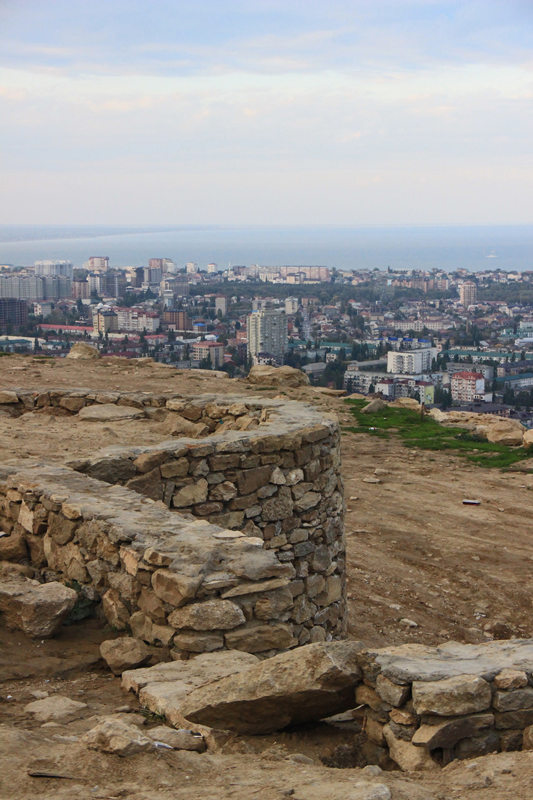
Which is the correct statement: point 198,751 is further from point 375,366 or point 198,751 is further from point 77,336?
point 77,336

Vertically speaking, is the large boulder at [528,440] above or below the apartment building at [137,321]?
above

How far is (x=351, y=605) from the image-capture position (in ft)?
26.3

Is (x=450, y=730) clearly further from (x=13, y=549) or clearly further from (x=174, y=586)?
(x=13, y=549)

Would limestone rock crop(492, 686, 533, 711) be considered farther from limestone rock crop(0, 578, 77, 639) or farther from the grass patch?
the grass patch

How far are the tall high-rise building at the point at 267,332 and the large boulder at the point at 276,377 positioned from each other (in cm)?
5227

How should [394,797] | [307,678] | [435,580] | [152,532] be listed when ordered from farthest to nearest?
[435,580] → [152,532] → [307,678] → [394,797]

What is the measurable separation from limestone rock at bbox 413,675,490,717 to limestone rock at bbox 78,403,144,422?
19.3 ft

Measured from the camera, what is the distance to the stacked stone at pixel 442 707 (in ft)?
9.84

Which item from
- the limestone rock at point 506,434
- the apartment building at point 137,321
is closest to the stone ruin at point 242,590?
the limestone rock at point 506,434

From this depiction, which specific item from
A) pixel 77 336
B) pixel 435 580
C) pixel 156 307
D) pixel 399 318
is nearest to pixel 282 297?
pixel 399 318

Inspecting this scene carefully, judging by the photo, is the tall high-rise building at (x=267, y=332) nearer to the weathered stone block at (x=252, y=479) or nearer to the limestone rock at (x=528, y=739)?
the weathered stone block at (x=252, y=479)

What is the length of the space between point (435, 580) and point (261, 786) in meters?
6.77

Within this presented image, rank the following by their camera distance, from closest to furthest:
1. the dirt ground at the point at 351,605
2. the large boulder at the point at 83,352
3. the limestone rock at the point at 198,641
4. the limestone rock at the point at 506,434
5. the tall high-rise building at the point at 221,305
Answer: the dirt ground at the point at 351,605 → the limestone rock at the point at 198,641 → the limestone rock at the point at 506,434 → the large boulder at the point at 83,352 → the tall high-rise building at the point at 221,305

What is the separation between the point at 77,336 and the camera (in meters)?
67.0
